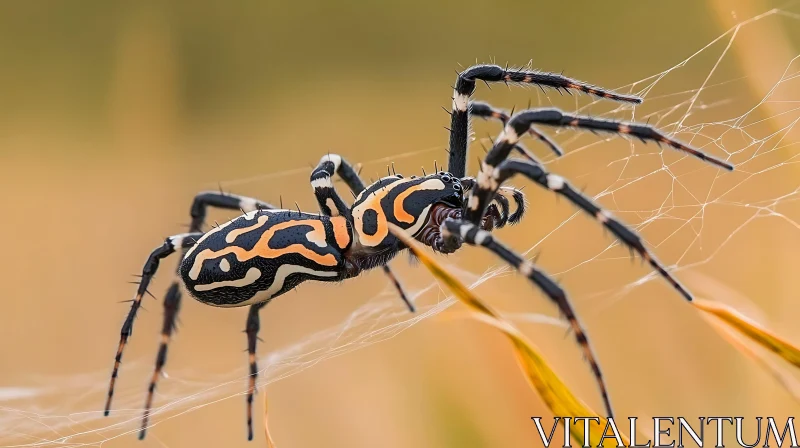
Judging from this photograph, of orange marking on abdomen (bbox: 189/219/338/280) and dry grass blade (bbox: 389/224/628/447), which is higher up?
orange marking on abdomen (bbox: 189/219/338/280)

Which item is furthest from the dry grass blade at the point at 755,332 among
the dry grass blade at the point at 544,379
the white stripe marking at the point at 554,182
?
the white stripe marking at the point at 554,182

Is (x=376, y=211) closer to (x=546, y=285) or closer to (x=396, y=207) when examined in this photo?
(x=396, y=207)

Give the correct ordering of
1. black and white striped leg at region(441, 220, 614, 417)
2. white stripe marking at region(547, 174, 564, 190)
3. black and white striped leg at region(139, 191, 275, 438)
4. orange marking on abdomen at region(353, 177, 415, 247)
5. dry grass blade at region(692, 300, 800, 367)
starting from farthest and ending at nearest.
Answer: black and white striped leg at region(139, 191, 275, 438) → orange marking on abdomen at region(353, 177, 415, 247) → white stripe marking at region(547, 174, 564, 190) → black and white striped leg at region(441, 220, 614, 417) → dry grass blade at region(692, 300, 800, 367)

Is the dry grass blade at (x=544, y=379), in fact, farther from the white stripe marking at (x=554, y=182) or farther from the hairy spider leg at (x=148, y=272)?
the hairy spider leg at (x=148, y=272)

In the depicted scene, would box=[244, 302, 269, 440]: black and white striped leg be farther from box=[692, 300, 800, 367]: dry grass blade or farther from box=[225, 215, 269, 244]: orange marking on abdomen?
box=[692, 300, 800, 367]: dry grass blade

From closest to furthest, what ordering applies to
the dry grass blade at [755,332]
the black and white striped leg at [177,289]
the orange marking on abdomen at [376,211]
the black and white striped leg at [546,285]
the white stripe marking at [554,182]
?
the dry grass blade at [755,332], the black and white striped leg at [546,285], the white stripe marking at [554,182], the orange marking on abdomen at [376,211], the black and white striped leg at [177,289]

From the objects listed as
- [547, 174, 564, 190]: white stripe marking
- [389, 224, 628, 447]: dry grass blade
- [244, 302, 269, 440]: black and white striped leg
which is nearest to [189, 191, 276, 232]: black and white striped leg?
[244, 302, 269, 440]: black and white striped leg
